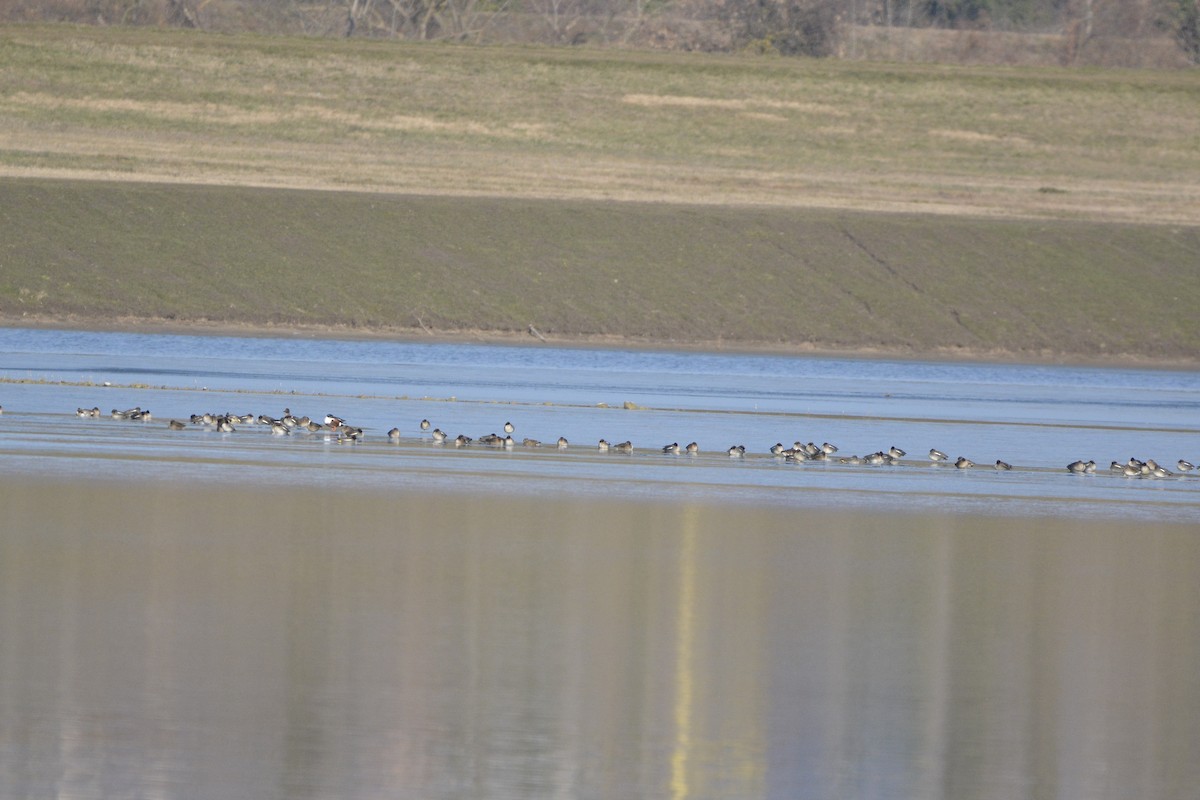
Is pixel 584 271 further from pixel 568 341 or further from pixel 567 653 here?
pixel 567 653

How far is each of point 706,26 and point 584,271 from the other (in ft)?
99.8

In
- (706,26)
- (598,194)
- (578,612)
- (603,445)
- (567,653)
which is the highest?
(706,26)

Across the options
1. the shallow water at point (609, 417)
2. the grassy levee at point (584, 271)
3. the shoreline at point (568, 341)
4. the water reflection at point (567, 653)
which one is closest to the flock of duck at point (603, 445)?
the shallow water at point (609, 417)

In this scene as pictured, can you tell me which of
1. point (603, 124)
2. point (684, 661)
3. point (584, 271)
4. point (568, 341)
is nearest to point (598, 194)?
point (603, 124)

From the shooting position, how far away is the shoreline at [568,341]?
32188mm

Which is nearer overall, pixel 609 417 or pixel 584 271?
pixel 609 417

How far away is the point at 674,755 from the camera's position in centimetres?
853

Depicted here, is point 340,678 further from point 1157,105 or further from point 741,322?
point 1157,105

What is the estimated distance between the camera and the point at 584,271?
119 feet

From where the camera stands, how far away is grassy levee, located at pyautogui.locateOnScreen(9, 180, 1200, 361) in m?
33.7

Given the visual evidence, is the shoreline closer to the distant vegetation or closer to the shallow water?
the shallow water

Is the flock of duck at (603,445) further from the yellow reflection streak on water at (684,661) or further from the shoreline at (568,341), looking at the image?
the shoreline at (568,341)

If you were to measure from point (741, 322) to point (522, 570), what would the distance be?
22.4 metres

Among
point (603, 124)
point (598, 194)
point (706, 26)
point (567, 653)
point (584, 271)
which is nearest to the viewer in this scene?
point (567, 653)
